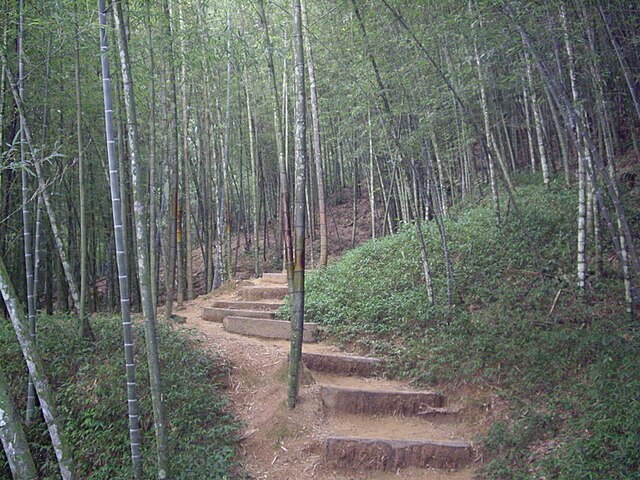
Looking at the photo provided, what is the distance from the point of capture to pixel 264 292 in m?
7.97

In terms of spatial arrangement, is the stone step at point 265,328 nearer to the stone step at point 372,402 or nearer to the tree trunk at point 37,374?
the stone step at point 372,402

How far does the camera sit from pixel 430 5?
21.8 ft

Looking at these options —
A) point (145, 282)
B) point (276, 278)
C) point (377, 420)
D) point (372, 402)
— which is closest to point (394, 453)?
point (377, 420)

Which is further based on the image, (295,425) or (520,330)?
(520,330)

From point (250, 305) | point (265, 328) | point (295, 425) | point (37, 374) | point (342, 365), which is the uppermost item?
point (37, 374)

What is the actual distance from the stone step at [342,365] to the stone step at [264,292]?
2628 mm

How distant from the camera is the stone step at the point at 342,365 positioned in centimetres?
514

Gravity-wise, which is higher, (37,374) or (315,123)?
(315,123)

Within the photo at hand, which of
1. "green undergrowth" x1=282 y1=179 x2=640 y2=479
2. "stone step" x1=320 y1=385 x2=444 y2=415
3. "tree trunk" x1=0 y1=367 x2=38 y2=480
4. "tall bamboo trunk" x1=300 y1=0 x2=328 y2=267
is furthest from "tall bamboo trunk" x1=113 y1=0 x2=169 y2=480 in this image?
"tall bamboo trunk" x1=300 y1=0 x2=328 y2=267

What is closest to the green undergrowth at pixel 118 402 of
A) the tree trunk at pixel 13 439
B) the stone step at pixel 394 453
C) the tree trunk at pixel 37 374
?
the tree trunk at pixel 37 374

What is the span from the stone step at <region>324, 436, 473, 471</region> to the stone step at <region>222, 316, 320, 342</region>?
2052 mm

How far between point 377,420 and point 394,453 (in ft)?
1.76

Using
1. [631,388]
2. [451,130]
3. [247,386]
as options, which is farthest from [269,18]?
[631,388]

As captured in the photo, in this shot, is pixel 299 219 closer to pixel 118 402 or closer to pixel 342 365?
pixel 342 365
